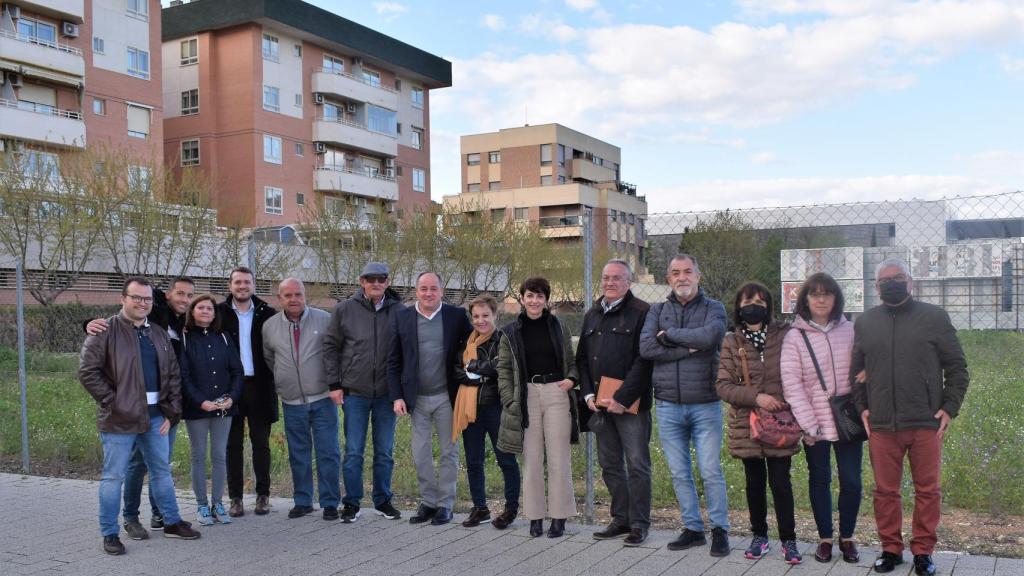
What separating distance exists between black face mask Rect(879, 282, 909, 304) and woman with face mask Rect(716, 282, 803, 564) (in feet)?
2.19

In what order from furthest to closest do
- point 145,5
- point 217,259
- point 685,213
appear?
point 145,5 → point 217,259 → point 685,213

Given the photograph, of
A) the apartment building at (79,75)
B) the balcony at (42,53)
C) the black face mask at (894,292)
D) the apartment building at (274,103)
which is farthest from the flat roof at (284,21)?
the black face mask at (894,292)

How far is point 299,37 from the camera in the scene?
2005 inches

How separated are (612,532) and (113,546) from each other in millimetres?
3618

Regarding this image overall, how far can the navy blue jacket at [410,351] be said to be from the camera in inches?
291

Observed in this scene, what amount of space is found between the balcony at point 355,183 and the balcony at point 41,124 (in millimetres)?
14897

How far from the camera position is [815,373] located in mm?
5918

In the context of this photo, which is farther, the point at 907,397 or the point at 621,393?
the point at 621,393

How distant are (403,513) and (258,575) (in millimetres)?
1966

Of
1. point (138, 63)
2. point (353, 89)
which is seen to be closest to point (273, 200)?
point (353, 89)

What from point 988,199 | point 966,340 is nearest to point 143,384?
point 988,199

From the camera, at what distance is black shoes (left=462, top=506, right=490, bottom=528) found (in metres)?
7.23

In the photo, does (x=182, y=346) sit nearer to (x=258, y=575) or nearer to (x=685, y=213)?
(x=258, y=575)

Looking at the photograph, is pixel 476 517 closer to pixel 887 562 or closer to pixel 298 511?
pixel 298 511
